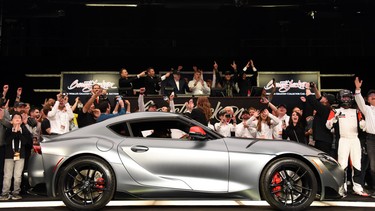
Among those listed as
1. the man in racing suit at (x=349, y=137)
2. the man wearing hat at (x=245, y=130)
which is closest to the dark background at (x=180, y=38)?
the man wearing hat at (x=245, y=130)

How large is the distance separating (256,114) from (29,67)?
39.4ft

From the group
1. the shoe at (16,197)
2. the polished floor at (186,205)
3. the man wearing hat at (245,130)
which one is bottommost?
the shoe at (16,197)

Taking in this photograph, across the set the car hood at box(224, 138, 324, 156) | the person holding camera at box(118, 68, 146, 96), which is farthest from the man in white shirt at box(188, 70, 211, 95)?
the car hood at box(224, 138, 324, 156)

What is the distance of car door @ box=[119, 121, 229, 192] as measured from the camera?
6008 mm

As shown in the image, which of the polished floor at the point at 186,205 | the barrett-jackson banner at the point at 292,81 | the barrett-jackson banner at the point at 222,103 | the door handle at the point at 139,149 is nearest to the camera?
the door handle at the point at 139,149

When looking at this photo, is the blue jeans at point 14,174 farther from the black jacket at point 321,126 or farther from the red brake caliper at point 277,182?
the black jacket at point 321,126

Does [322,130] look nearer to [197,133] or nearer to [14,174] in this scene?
[197,133]

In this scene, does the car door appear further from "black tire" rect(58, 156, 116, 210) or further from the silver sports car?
"black tire" rect(58, 156, 116, 210)

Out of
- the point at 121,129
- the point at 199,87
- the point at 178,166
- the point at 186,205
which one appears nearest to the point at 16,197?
the point at 121,129

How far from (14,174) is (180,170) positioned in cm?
356

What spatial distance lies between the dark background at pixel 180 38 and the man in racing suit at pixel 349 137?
9.97 m

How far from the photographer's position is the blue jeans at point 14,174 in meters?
7.86

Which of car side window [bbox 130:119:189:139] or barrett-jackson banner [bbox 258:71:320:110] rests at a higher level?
barrett-jackson banner [bbox 258:71:320:110]

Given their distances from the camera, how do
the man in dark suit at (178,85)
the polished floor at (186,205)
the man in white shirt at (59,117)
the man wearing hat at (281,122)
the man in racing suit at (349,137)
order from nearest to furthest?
the polished floor at (186,205) → the man in racing suit at (349,137) → the man in white shirt at (59,117) → the man wearing hat at (281,122) → the man in dark suit at (178,85)
